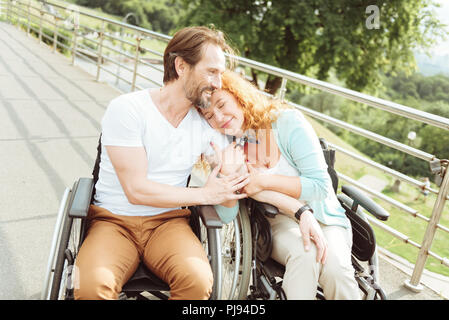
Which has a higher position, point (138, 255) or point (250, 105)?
point (250, 105)

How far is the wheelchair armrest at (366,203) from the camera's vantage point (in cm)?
174

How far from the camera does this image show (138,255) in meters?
1.68

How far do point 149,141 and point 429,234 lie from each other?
1651 mm

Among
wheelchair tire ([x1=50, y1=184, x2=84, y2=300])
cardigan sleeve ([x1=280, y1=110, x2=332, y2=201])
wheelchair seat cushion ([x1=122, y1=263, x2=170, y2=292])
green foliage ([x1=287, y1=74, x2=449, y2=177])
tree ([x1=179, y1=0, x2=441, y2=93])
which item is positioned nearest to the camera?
wheelchair tire ([x1=50, y1=184, x2=84, y2=300])

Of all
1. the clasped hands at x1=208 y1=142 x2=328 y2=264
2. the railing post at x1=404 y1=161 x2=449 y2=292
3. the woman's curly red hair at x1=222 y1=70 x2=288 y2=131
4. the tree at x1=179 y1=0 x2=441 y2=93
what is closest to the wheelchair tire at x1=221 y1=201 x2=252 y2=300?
the clasped hands at x1=208 y1=142 x2=328 y2=264

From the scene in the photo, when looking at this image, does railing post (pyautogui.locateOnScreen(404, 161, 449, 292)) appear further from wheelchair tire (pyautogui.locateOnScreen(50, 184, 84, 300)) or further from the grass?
wheelchair tire (pyautogui.locateOnScreen(50, 184, 84, 300))

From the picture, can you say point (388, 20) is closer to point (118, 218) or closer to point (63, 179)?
point (63, 179)

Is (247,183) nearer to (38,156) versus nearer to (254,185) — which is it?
(254,185)

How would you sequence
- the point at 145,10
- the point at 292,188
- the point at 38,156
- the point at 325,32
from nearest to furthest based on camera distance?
1. the point at 292,188
2. the point at 38,156
3. the point at 325,32
4. the point at 145,10

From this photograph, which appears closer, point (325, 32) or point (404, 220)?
point (325, 32)

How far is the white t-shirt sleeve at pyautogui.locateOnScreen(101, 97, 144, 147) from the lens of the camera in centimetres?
160

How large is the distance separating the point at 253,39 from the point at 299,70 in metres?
2.21

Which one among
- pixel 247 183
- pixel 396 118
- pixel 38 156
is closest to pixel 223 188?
pixel 247 183
